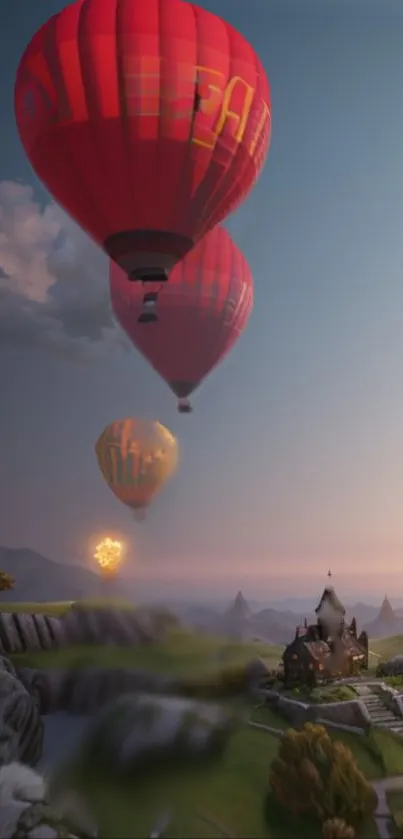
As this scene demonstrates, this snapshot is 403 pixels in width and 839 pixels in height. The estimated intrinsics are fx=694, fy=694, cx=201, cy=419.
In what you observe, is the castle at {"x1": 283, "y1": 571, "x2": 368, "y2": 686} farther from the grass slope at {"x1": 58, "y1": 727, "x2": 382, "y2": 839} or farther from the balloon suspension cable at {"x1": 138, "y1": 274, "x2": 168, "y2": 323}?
the balloon suspension cable at {"x1": 138, "y1": 274, "x2": 168, "y2": 323}

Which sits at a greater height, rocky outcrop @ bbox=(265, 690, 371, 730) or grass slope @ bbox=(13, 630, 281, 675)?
grass slope @ bbox=(13, 630, 281, 675)

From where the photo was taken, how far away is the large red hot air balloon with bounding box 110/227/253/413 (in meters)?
18.0

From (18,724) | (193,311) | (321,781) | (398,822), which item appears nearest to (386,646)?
(398,822)

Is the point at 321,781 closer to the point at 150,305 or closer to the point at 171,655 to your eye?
the point at 171,655

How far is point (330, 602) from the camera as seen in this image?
1703 centimetres

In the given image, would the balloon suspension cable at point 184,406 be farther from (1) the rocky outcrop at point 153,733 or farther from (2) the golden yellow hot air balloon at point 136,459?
(1) the rocky outcrop at point 153,733

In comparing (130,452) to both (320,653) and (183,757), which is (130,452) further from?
(183,757)

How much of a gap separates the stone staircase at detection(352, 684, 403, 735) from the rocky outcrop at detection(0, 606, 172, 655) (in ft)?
21.6

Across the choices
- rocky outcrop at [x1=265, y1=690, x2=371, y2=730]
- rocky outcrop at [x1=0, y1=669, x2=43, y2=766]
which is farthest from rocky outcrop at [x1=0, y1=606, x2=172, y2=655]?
rocky outcrop at [x1=265, y1=690, x2=371, y2=730]

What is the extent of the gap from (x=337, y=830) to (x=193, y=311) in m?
12.0

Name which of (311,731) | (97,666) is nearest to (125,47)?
(311,731)

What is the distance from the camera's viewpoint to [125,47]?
502 inches

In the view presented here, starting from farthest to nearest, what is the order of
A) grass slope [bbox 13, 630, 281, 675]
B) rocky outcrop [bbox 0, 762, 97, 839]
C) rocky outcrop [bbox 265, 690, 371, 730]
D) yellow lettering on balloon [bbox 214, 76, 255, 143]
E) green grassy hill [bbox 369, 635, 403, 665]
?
green grassy hill [bbox 369, 635, 403, 665] → grass slope [bbox 13, 630, 281, 675] → rocky outcrop [bbox 265, 690, 371, 730] → yellow lettering on balloon [bbox 214, 76, 255, 143] → rocky outcrop [bbox 0, 762, 97, 839]

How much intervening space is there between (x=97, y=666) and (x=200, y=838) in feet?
21.2
